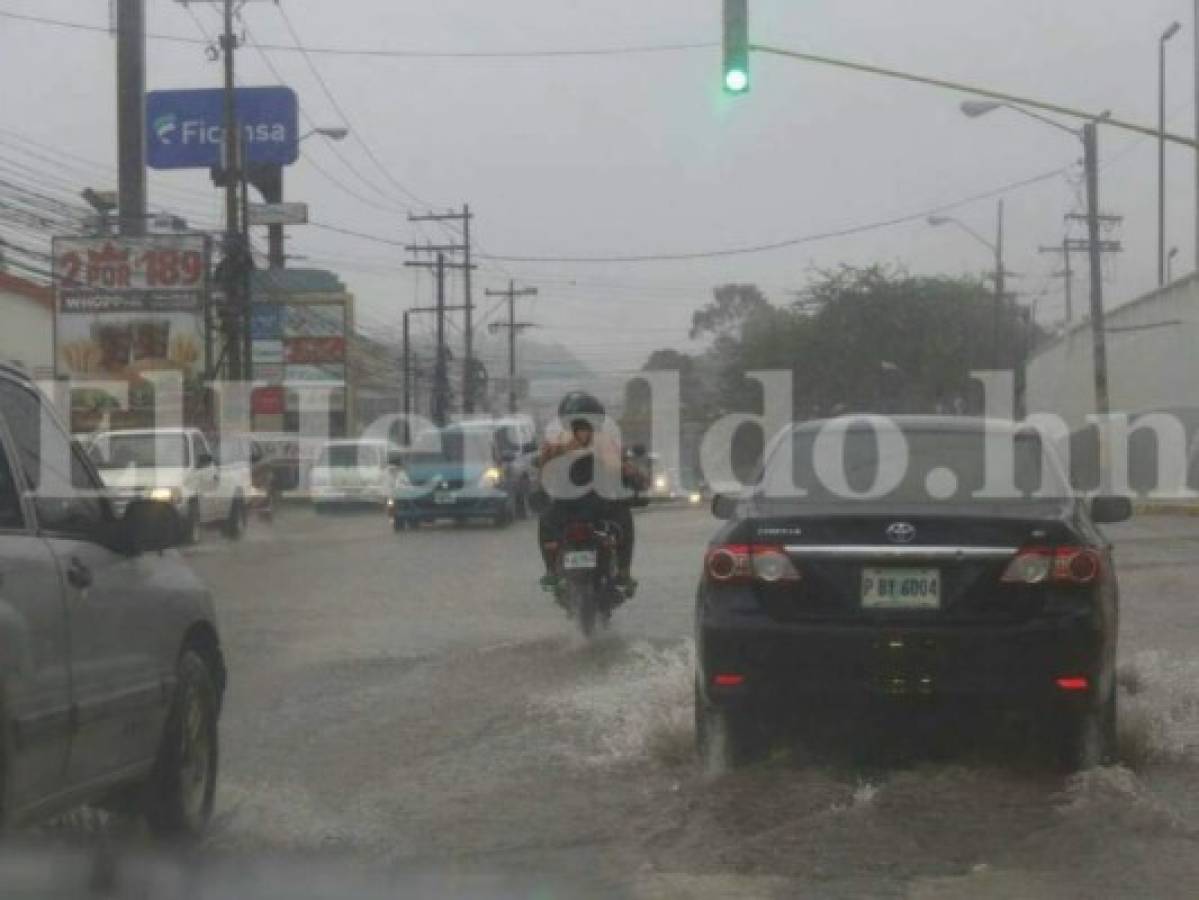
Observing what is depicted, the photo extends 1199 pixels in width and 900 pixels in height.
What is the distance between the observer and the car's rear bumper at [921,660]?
25.5 feet

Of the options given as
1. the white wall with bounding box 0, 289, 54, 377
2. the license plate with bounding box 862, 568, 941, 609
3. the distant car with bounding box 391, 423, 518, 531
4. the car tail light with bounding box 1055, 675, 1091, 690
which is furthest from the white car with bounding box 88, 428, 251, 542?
the white wall with bounding box 0, 289, 54, 377

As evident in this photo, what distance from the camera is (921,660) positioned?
7801 millimetres

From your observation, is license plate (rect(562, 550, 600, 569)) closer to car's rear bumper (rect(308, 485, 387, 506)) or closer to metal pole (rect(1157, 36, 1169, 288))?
car's rear bumper (rect(308, 485, 387, 506))

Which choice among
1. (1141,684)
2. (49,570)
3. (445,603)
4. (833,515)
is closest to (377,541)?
(445,603)

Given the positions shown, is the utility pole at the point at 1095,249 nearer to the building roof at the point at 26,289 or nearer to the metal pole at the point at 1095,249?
the metal pole at the point at 1095,249

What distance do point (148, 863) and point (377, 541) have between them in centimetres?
2127

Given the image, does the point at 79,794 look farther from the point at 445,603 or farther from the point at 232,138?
the point at 232,138

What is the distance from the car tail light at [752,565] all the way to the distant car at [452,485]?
23.1 metres

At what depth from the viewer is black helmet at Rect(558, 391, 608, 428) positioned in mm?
14594

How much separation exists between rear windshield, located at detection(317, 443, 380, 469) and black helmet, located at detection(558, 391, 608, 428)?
28.3 meters

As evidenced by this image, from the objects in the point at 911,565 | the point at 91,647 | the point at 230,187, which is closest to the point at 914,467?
the point at 911,565

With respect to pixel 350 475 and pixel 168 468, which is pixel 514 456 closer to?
pixel 168 468

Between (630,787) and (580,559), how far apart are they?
5.32 metres

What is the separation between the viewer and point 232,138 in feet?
123
